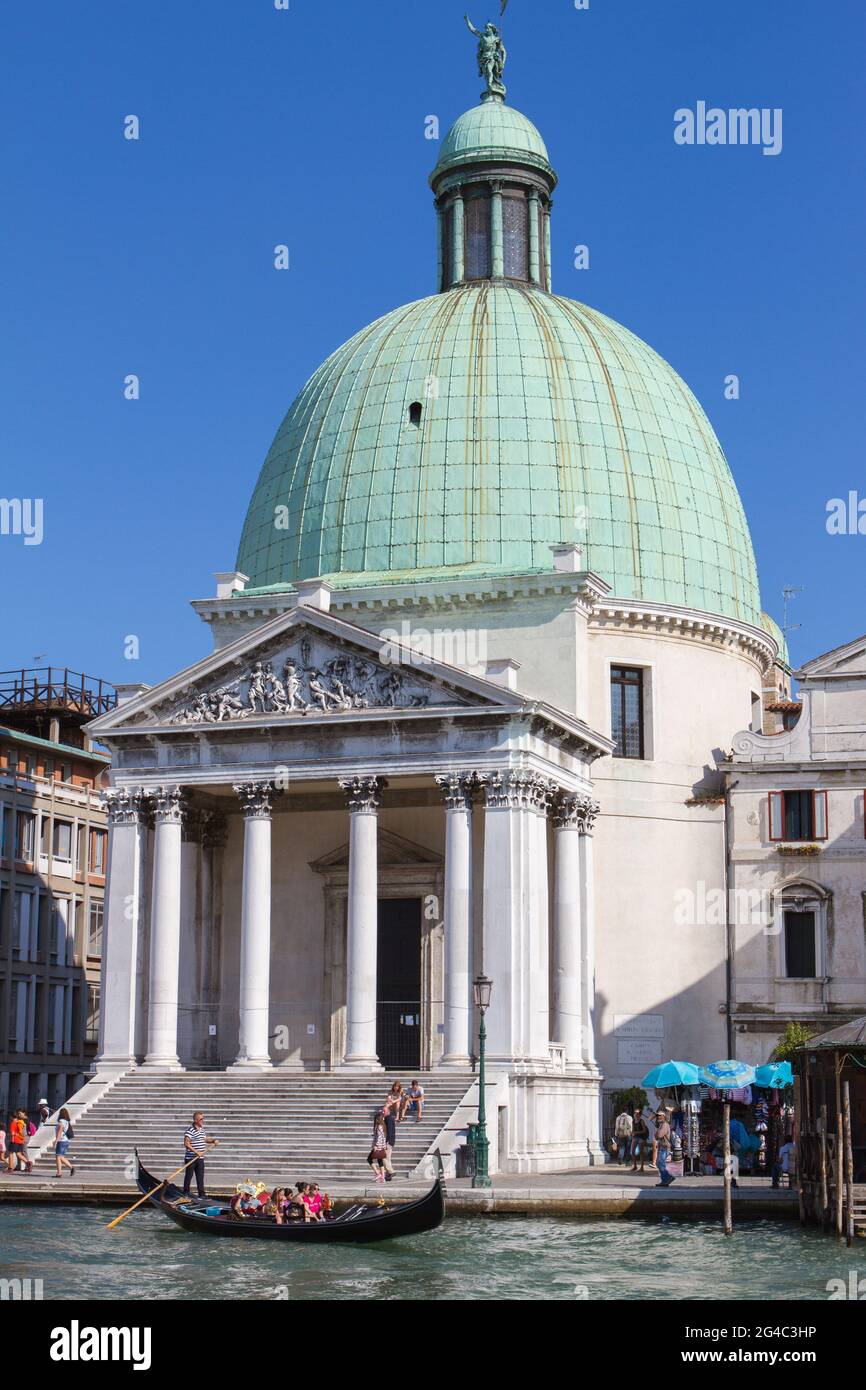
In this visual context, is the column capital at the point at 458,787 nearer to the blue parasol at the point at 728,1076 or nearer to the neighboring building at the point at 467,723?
the neighboring building at the point at 467,723

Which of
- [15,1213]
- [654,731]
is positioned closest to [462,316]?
[654,731]

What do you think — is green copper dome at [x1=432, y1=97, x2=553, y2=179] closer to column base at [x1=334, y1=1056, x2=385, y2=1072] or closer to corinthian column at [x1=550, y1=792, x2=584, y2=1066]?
corinthian column at [x1=550, y1=792, x2=584, y2=1066]

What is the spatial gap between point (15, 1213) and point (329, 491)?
22.0 meters

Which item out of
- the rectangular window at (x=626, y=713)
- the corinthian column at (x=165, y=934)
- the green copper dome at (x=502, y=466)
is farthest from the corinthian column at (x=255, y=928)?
the rectangular window at (x=626, y=713)

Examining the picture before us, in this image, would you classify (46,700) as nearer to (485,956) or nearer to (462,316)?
(462,316)

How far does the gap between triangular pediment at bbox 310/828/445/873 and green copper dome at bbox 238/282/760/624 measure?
6475 millimetres

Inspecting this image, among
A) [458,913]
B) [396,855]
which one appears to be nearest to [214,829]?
[396,855]

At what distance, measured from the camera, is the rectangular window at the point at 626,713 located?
4725 cm

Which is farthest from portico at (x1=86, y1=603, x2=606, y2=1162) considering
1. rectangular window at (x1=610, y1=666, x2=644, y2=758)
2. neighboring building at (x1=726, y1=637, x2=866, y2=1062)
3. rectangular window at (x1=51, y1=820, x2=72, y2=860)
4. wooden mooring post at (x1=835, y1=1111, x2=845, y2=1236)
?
rectangular window at (x1=51, y1=820, x2=72, y2=860)

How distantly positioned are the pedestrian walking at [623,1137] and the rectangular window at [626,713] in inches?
354

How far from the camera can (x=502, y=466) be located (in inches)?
1876

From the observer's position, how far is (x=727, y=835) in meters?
47.1

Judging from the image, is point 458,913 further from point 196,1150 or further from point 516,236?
point 516,236

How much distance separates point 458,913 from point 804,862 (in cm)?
1049
